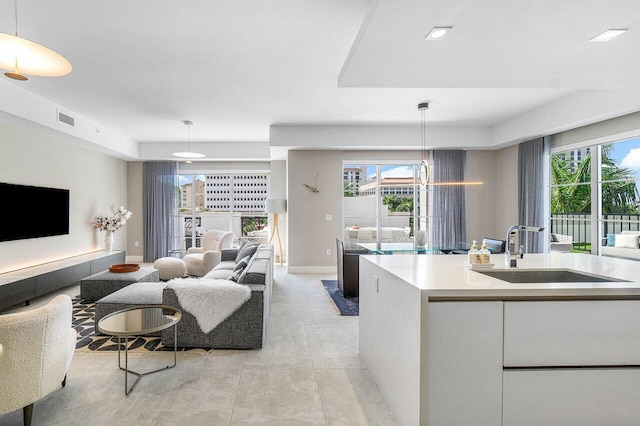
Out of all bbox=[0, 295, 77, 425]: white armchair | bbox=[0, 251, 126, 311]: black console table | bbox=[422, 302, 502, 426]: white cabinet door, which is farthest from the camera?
bbox=[0, 251, 126, 311]: black console table

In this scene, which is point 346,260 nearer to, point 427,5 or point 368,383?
point 368,383

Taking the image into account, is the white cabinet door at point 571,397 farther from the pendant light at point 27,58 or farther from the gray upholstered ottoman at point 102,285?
the gray upholstered ottoman at point 102,285

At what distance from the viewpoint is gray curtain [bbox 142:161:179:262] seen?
26.1 feet

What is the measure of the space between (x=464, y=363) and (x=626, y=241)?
4263mm

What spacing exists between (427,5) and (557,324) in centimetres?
184

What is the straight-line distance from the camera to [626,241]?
4484 mm

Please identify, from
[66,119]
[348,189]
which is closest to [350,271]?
[348,189]

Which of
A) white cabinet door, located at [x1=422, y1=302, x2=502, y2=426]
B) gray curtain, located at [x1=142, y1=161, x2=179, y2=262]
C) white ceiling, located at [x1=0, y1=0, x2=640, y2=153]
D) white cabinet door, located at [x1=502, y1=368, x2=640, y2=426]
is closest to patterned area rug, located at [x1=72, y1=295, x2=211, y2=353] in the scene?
white cabinet door, located at [x1=422, y1=302, x2=502, y2=426]

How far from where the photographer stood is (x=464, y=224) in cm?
711

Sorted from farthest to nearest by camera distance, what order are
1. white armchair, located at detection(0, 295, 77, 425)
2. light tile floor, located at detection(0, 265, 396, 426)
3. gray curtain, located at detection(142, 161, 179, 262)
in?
gray curtain, located at detection(142, 161, 179, 262)
light tile floor, located at detection(0, 265, 396, 426)
white armchair, located at detection(0, 295, 77, 425)

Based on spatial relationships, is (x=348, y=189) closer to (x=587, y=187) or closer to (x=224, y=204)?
(x=224, y=204)

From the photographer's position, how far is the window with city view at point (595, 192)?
441 cm

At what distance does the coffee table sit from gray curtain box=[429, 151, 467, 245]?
5.50 meters

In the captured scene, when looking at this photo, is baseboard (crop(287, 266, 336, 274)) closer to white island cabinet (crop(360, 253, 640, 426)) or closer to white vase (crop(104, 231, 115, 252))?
white vase (crop(104, 231, 115, 252))
